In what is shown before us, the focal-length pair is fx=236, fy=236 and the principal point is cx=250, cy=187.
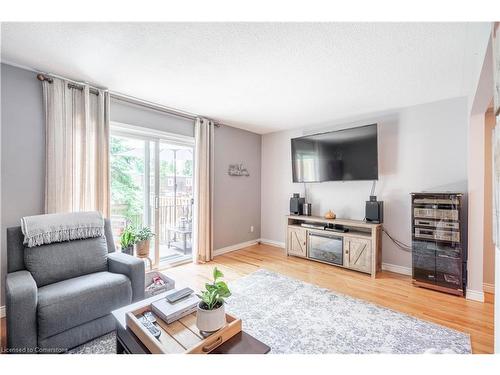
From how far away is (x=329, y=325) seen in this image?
204cm

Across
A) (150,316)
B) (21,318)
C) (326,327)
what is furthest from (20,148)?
(326,327)

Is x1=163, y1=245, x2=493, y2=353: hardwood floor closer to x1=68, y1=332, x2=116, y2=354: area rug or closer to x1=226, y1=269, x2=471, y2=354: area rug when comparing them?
x1=226, y1=269, x2=471, y2=354: area rug

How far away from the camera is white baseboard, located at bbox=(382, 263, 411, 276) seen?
3.25 meters

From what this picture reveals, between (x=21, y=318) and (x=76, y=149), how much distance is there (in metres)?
1.65

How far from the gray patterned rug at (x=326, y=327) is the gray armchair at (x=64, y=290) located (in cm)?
19

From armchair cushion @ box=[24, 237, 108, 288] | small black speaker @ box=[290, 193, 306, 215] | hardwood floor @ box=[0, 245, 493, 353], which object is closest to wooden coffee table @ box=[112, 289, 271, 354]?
armchair cushion @ box=[24, 237, 108, 288]

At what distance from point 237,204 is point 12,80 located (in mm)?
3305

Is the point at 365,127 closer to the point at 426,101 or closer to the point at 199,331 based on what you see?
the point at 426,101

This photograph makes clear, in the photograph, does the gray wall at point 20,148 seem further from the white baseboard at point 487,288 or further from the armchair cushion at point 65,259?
the white baseboard at point 487,288

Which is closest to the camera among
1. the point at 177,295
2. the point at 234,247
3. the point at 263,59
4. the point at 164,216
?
the point at 177,295

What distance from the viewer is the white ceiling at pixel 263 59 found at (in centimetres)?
164

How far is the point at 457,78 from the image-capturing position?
237 cm

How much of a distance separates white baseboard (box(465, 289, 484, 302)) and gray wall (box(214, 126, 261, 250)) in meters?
3.24

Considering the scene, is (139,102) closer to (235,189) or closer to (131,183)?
(131,183)
